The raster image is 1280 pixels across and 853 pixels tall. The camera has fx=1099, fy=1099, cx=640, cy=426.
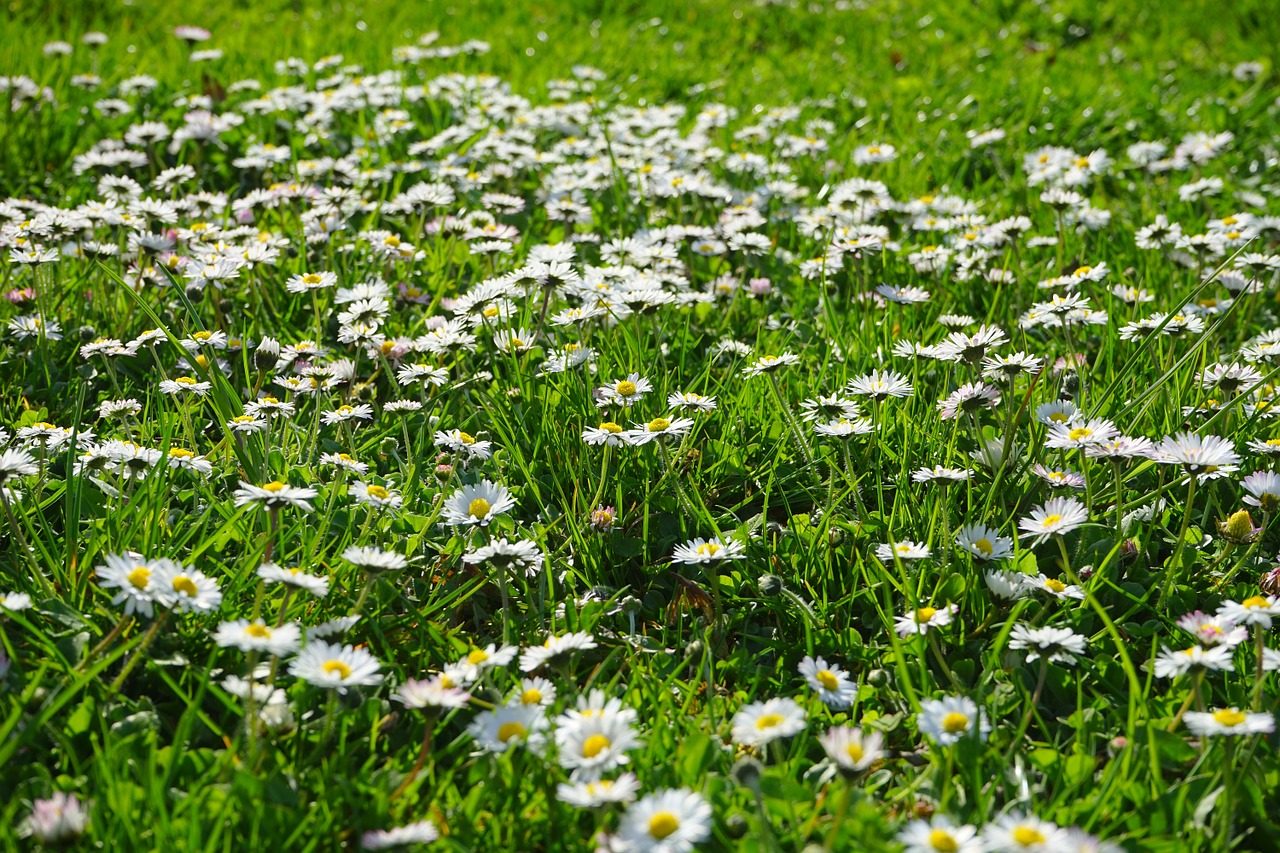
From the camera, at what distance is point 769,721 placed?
1.48 m

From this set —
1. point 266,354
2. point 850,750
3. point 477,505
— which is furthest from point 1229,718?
point 266,354

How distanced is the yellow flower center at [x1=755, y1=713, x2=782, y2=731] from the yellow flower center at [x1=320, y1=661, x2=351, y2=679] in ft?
1.85

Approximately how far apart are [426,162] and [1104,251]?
2.24 metres

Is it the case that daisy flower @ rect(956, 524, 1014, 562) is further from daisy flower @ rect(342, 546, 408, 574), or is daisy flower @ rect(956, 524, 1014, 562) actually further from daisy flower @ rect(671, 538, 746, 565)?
daisy flower @ rect(342, 546, 408, 574)

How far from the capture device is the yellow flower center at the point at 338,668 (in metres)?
1.51

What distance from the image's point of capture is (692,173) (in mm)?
3945

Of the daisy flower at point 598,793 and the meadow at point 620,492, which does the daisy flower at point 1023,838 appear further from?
the daisy flower at point 598,793

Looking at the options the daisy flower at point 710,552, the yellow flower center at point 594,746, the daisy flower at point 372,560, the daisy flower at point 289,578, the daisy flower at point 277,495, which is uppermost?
the daisy flower at point 277,495

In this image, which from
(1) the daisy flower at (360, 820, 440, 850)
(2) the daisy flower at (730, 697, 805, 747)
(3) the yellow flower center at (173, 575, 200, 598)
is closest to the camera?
(1) the daisy flower at (360, 820, 440, 850)

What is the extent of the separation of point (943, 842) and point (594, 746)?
440 mm

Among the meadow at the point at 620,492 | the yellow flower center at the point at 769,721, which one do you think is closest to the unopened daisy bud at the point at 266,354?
the meadow at the point at 620,492

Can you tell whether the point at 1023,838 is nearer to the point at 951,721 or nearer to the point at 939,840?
the point at 939,840

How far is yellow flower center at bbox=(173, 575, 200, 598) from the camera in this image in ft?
5.07

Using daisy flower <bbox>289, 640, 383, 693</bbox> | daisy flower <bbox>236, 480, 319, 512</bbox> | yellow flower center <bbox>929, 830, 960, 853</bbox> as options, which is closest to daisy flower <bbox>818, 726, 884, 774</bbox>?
yellow flower center <bbox>929, 830, 960, 853</bbox>
